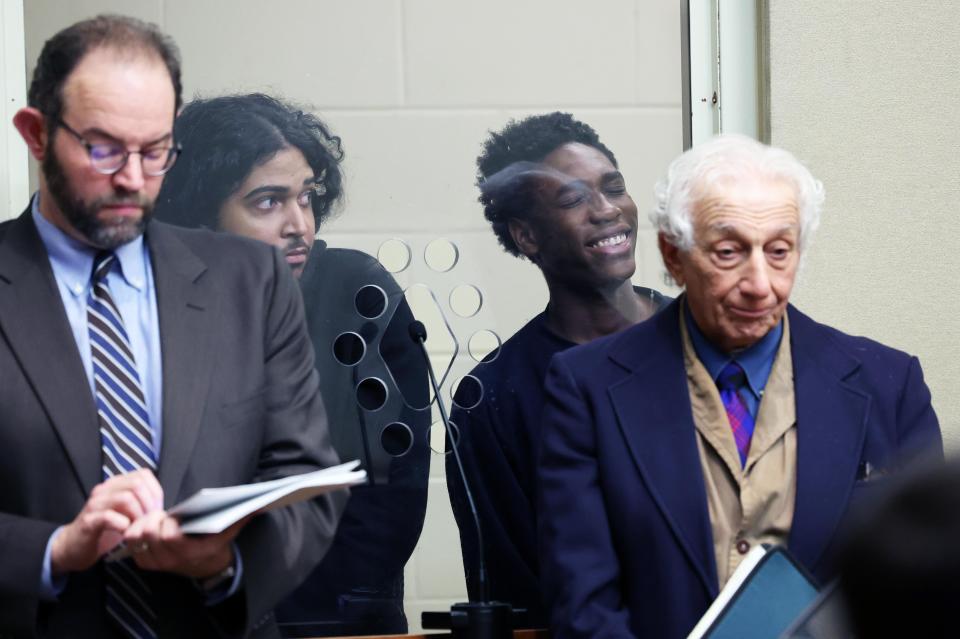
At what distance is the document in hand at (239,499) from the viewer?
6.30 ft

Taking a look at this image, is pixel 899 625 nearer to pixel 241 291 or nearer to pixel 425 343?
pixel 241 291

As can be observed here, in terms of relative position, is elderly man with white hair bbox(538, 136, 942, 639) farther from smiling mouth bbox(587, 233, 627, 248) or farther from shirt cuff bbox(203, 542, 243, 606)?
smiling mouth bbox(587, 233, 627, 248)

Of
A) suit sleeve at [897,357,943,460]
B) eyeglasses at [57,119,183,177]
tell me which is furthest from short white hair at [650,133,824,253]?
eyeglasses at [57,119,183,177]

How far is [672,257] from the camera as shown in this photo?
2654 mm

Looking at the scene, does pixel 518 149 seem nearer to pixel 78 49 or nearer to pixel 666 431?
pixel 666 431

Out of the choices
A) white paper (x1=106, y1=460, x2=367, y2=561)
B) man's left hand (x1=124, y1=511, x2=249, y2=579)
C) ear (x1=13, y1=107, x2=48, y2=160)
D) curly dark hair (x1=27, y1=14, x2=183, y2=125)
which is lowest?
man's left hand (x1=124, y1=511, x2=249, y2=579)

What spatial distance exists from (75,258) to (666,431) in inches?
41.8

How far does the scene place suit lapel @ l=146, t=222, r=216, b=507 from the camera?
2.20m

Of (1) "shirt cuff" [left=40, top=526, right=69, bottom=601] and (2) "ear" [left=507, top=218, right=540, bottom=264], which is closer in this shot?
(1) "shirt cuff" [left=40, top=526, right=69, bottom=601]

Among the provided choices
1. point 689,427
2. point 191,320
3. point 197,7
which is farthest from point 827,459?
point 197,7

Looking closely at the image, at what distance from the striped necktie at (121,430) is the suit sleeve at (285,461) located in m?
0.13

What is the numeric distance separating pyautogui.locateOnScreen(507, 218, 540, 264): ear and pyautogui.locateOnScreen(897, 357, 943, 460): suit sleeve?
42.7 inches

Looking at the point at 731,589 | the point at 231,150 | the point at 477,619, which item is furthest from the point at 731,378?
the point at 231,150

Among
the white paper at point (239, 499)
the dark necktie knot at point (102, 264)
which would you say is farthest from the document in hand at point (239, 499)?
the dark necktie knot at point (102, 264)
